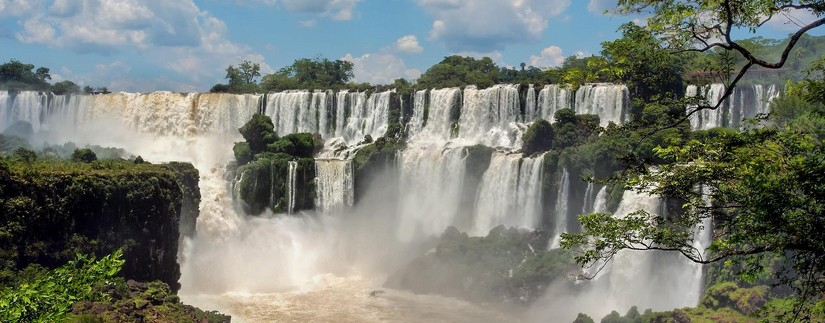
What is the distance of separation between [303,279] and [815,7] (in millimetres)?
28295

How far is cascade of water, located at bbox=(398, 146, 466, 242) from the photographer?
124ft

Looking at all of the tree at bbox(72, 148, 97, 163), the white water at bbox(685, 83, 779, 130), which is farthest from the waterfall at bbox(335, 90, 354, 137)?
the white water at bbox(685, 83, 779, 130)

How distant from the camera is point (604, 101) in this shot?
39.4 m

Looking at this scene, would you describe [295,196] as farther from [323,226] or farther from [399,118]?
[399,118]

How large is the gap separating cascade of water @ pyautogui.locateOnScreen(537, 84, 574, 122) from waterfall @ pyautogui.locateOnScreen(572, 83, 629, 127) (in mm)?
635

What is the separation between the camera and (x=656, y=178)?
9.26 m

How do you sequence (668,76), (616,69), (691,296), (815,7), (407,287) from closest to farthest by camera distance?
(815,7) → (616,69) → (668,76) → (691,296) → (407,287)

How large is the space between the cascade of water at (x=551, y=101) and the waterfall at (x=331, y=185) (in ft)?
39.7

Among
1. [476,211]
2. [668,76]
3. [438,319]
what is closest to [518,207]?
[476,211]

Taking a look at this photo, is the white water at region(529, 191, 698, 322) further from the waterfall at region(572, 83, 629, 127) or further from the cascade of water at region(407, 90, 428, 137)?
the cascade of water at region(407, 90, 428, 137)

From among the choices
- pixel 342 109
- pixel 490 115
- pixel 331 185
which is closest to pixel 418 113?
pixel 490 115

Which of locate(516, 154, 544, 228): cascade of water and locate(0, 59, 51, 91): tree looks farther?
locate(0, 59, 51, 91): tree

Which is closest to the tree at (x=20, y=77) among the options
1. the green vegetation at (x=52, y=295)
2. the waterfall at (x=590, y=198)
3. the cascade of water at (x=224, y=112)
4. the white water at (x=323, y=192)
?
the white water at (x=323, y=192)

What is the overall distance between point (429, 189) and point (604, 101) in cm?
1093
